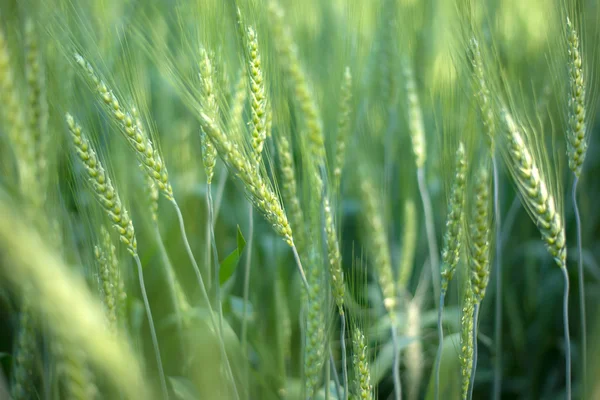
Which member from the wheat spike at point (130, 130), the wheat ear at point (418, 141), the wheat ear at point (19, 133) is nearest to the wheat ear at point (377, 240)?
the wheat ear at point (418, 141)

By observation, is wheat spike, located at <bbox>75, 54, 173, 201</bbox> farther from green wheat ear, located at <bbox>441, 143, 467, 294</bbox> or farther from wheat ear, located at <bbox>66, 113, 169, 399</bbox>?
green wheat ear, located at <bbox>441, 143, 467, 294</bbox>

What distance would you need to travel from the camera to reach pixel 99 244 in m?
0.65

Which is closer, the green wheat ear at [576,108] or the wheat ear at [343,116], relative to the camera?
the green wheat ear at [576,108]

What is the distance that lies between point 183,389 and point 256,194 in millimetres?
411

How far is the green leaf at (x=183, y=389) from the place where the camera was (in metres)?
0.76

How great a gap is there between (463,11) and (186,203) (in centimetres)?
62

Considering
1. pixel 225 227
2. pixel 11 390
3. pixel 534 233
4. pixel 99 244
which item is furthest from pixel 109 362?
pixel 534 233

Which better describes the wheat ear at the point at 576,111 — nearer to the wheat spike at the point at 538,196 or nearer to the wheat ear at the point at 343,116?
the wheat spike at the point at 538,196

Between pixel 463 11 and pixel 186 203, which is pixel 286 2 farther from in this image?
pixel 186 203

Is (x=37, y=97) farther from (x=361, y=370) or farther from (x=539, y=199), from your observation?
(x=539, y=199)

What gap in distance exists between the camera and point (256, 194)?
575mm

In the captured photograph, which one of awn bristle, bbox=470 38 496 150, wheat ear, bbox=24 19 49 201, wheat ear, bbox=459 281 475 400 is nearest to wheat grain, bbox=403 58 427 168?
awn bristle, bbox=470 38 496 150

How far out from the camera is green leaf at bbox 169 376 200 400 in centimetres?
76

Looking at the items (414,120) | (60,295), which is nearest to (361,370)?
(60,295)
